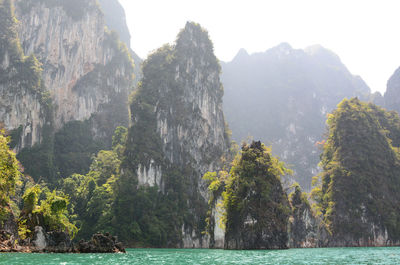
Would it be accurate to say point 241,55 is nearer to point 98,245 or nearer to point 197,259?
point 98,245

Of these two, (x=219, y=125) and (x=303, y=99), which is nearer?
(x=219, y=125)

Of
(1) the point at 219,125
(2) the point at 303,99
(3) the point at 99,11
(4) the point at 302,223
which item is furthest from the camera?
(2) the point at 303,99

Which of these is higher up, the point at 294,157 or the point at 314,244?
the point at 294,157

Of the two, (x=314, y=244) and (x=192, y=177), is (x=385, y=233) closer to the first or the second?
(x=314, y=244)

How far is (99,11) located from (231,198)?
2849 inches

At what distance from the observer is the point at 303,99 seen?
168875 mm

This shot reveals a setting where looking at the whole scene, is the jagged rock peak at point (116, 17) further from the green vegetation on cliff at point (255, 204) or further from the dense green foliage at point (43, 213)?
the dense green foliage at point (43, 213)

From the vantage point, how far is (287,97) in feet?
565

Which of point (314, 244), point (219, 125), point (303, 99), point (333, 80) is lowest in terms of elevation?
point (314, 244)

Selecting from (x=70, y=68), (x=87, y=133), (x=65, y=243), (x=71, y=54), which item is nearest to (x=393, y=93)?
(x=87, y=133)

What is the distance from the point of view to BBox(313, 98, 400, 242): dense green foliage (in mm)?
64312

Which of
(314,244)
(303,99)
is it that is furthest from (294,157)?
(314,244)

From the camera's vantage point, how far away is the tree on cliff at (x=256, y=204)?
48134mm

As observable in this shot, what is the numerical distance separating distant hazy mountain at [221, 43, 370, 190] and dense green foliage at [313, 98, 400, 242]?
214 ft
